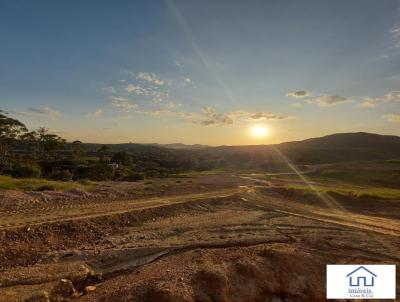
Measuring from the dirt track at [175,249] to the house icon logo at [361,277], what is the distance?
765mm

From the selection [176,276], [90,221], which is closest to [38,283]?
[176,276]

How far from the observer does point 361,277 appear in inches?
417

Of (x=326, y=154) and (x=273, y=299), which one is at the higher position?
(x=326, y=154)

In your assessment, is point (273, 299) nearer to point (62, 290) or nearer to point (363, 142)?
point (62, 290)

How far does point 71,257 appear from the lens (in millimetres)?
11219

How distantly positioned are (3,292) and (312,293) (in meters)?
8.61

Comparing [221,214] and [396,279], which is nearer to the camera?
[396,279]

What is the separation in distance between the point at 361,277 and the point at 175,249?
21.5ft

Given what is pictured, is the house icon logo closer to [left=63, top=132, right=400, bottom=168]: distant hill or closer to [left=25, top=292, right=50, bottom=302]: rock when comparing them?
[left=25, top=292, right=50, bottom=302]: rock

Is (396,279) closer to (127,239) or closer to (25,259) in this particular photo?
(127,239)

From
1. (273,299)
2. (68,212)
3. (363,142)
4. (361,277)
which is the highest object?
(363,142)

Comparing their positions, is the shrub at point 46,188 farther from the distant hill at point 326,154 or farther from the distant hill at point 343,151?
the distant hill at point 343,151

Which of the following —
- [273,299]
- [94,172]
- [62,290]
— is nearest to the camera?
[62,290]

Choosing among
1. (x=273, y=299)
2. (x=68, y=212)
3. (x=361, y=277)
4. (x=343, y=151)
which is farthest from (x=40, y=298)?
(x=343, y=151)
